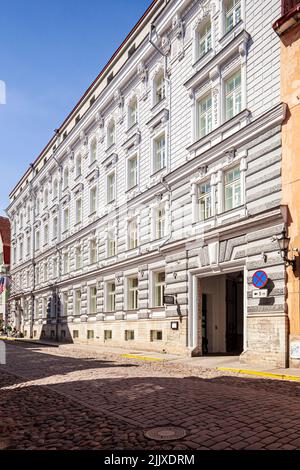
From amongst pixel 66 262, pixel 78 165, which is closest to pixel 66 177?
pixel 78 165

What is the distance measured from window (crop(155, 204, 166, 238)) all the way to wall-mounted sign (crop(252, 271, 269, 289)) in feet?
24.2

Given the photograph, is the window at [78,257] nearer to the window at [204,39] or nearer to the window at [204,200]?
the window at [204,200]

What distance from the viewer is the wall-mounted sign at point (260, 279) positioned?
46.4ft

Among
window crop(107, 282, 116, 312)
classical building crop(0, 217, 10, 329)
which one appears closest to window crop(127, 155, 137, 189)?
window crop(107, 282, 116, 312)

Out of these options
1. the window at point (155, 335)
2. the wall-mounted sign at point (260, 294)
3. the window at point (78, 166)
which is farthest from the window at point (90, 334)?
the wall-mounted sign at point (260, 294)

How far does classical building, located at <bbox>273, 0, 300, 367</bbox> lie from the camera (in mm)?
13273

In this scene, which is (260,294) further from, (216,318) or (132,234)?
(132,234)

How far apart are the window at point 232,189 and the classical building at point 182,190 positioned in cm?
6

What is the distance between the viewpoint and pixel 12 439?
582 centimetres

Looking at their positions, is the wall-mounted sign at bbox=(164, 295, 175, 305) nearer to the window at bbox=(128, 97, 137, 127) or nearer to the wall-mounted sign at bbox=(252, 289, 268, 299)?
the wall-mounted sign at bbox=(252, 289, 268, 299)

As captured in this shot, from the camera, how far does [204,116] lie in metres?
18.9

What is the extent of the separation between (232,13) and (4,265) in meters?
46.1
